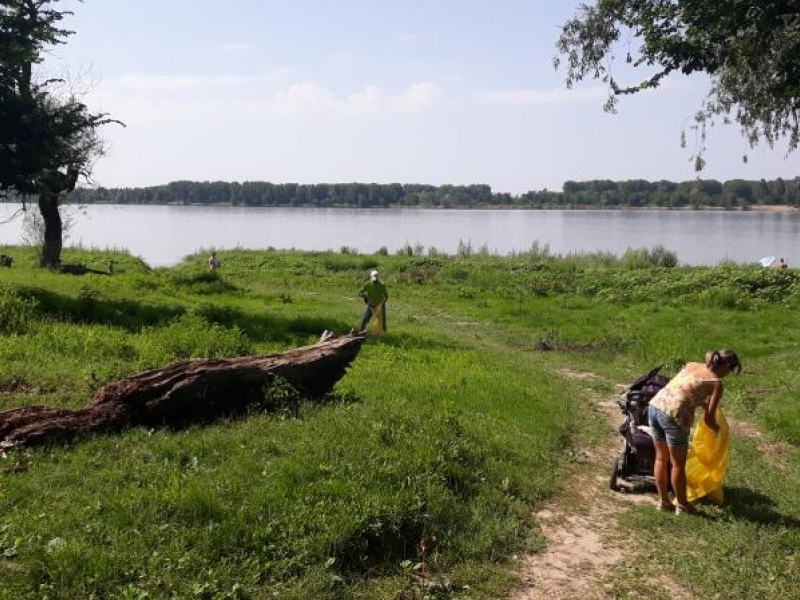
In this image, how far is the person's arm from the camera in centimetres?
692

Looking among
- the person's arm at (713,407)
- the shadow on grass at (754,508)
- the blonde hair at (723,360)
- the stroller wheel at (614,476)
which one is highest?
the blonde hair at (723,360)

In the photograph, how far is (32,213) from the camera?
113 ft

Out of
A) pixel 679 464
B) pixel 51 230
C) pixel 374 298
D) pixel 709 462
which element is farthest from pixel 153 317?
pixel 51 230

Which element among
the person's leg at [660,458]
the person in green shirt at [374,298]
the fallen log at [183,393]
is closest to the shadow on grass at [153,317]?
the person in green shirt at [374,298]

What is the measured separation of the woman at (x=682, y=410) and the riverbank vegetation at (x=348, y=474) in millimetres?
293

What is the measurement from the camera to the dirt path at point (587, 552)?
552cm

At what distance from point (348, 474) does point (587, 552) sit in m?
2.18

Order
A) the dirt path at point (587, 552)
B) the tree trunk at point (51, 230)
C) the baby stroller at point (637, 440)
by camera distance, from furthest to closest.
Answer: the tree trunk at point (51, 230)
the baby stroller at point (637, 440)
the dirt path at point (587, 552)

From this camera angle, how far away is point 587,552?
621 cm

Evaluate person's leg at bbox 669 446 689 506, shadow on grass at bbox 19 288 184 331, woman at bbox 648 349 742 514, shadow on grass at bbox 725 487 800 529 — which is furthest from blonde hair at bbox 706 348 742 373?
shadow on grass at bbox 19 288 184 331

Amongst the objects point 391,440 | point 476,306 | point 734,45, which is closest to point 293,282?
point 476,306

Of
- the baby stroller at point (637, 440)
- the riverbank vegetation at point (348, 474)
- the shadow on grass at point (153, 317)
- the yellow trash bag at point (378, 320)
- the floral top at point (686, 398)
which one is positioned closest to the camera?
the riverbank vegetation at point (348, 474)

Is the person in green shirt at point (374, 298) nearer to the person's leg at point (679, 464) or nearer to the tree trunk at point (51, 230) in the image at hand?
the person's leg at point (679, 464)

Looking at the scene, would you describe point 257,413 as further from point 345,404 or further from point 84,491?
point 84,491
